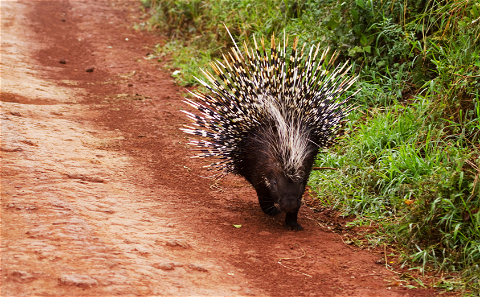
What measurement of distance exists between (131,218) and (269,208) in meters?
1.38

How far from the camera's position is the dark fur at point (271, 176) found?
397cm

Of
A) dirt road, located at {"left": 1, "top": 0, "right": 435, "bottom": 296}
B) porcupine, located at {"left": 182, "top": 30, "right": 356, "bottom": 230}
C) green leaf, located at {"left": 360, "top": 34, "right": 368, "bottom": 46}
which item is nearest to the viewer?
dirt road, located at {"left": 1, "top": 0, "right": 435, "bottom": 296}

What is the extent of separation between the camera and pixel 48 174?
4.34m

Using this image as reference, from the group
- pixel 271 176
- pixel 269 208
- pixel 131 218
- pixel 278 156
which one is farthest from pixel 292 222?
pixel 131 218

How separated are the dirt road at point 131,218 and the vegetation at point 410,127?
0.43 metres

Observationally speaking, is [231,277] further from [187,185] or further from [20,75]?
[20,75]

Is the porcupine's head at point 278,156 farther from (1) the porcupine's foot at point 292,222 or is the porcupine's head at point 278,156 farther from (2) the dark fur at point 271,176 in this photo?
(1) the porcupine's foot at point 292,222

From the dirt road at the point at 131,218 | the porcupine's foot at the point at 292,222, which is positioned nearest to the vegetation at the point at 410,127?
the dirt road at the point at 131,218

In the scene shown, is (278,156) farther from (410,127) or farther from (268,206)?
(410,127)

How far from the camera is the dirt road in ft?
9.52

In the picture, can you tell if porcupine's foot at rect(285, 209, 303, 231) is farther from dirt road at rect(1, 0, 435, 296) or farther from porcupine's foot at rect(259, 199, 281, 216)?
porcupine's foot at rect(259, 199, 281, 216)

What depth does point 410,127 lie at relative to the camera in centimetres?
494

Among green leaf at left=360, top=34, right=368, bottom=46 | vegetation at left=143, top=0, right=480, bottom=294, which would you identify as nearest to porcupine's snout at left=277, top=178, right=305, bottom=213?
vegetation at left=143, top=0, right=480, bottom=294

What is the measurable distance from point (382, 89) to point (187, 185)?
2828mm
